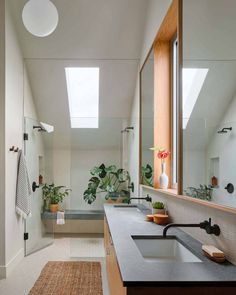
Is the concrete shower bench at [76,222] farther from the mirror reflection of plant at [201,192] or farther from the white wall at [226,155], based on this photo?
the white wall at [226,155]

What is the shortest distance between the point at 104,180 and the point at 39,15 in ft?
8.67

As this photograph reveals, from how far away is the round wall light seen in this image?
9.31ft

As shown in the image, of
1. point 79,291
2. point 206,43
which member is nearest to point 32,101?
point 79,291

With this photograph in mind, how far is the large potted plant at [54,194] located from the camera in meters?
4.83

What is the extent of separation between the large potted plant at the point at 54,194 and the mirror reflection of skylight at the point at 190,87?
9.70 ft

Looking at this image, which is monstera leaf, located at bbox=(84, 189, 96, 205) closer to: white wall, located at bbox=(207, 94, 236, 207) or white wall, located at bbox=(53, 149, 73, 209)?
white wall, located at bbox=(53, 149, 73, 209)

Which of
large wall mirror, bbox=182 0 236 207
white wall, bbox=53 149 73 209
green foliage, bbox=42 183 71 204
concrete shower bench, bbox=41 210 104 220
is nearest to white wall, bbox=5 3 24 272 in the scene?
concrete shower bench, bbox=41 210 104 220

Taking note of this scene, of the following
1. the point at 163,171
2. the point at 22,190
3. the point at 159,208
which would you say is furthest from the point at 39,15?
the point at 22,190

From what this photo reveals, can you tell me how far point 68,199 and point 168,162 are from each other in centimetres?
206

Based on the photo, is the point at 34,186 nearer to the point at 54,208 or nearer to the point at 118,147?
the point at 54,208

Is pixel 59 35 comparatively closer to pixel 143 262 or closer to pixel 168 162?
pixel 168 162

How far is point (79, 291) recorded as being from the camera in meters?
3.25

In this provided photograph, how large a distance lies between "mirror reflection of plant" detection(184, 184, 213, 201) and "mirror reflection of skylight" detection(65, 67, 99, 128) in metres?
3.01

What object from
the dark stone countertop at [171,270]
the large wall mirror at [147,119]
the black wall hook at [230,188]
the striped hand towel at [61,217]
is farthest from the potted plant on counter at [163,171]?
the striped hand towel at [61,217]
